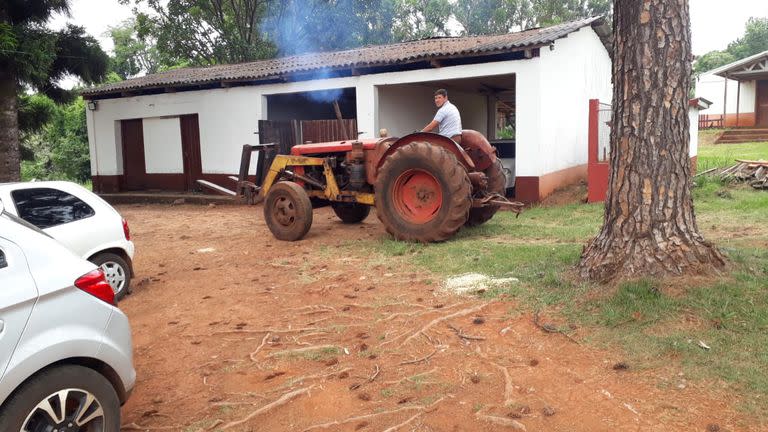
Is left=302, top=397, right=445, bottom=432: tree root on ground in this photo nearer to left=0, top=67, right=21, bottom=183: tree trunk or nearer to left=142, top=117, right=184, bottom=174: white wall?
left=0, top=67, right=21, bottom=183: tree trunk

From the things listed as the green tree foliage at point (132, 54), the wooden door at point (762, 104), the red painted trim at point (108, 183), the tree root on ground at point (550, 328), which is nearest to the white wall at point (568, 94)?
the tree root on ground at point (550, 328)

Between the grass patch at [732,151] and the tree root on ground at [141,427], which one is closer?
the tree root on ground at [141,427]

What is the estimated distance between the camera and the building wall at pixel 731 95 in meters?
29.2

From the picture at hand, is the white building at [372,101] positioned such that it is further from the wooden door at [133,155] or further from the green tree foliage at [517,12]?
the green tree foliage at [517,12]

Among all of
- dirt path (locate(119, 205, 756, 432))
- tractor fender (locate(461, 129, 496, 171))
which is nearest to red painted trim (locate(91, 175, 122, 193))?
dirt path (locate(119, 205, 756, 432))

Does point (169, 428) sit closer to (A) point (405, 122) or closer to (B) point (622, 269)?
(B) point (622, 269)

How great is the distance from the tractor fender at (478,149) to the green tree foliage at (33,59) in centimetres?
918

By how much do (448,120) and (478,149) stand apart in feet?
2.03

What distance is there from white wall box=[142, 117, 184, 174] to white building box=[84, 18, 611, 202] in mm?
28

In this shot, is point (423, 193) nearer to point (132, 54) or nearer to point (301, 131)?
point (301, 131)

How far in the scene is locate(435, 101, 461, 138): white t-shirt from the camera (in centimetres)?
840

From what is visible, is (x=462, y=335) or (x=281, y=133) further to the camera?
(x=281, y=133)

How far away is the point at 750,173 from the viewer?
39.8 ft

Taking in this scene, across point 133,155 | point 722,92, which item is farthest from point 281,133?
point 722,92
